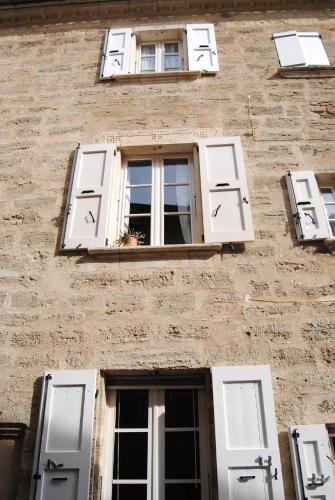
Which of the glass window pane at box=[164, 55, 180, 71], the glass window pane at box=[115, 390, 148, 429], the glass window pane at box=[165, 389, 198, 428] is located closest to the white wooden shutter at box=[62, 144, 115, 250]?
the glass window pane at box=[115, 390, 148, 429]

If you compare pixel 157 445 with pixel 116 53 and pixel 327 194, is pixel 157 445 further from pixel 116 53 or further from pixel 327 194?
pixel 116 53

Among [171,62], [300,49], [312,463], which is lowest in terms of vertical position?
[312,463]

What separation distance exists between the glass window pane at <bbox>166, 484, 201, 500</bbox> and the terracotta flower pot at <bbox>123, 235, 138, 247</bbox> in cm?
207

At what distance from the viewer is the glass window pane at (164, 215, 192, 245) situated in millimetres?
4543

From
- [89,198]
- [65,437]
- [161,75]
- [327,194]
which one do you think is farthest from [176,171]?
[65,437]

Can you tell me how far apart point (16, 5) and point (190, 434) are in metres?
6.29

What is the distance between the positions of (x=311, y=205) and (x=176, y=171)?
1.52 metres

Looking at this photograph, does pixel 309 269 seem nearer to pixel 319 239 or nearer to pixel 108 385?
pixel 319 239

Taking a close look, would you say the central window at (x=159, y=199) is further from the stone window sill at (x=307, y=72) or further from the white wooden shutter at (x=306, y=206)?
the stone window sill at (x=307, y=72)

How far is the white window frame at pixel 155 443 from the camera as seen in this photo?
3.34 m

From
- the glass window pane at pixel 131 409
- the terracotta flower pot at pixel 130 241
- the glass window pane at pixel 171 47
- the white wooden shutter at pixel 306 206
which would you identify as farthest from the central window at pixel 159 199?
the glass window pane at pixel 171 47

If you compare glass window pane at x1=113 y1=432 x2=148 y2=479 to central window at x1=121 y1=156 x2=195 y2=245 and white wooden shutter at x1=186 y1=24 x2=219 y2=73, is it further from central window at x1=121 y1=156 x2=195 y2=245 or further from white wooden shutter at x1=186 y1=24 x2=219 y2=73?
white wooden shutter at x1=186 y1=24 x2=219 y2=73

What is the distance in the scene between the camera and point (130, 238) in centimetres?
435

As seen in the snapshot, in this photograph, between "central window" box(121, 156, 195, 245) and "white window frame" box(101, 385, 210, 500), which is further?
"central window" box(121, 156, 195, 245)
